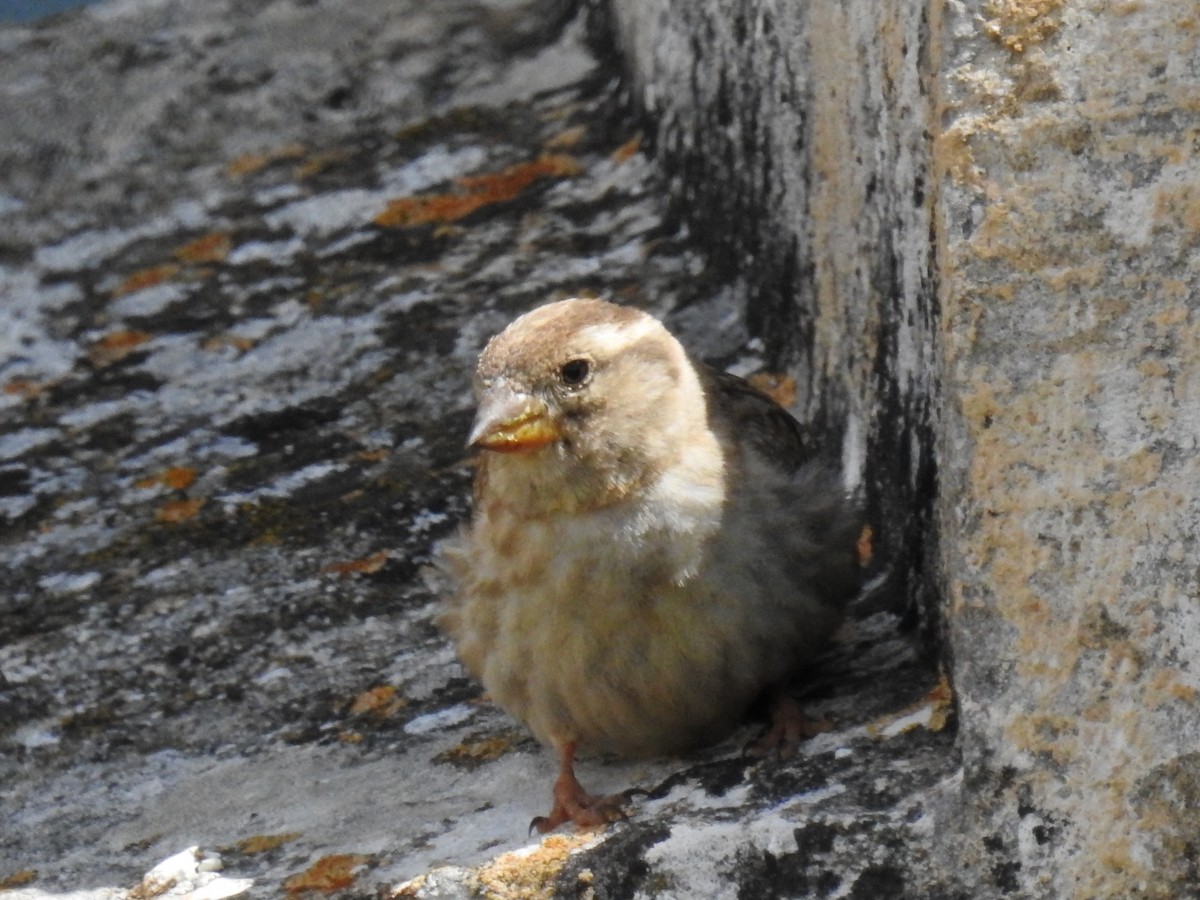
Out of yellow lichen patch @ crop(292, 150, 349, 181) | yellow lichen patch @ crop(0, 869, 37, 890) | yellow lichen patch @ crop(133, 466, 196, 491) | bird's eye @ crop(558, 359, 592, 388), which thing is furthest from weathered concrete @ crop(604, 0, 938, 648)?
yellow lichen patch @ crop(0, 869, 37, 890)

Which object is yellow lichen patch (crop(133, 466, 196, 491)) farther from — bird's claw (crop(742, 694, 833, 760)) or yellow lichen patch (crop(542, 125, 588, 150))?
bird's claw (crop(742, 694, 833, 760))

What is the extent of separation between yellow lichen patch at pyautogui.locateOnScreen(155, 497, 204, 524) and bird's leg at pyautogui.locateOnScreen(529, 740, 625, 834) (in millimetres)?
1192

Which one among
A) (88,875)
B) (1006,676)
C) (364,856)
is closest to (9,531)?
(88,875)

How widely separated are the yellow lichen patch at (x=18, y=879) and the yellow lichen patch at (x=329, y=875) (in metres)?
0.46

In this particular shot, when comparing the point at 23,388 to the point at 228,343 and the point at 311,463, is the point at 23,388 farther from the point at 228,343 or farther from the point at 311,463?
the point at 311,463

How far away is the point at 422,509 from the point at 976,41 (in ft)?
5.61

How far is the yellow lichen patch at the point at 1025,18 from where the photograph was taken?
6.60 feet

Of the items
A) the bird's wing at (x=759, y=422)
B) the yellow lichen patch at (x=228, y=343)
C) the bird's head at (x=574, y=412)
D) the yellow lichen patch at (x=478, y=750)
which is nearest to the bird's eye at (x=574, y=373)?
the bird's head at (x=574, y=412)

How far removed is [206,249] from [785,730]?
2.41 metres

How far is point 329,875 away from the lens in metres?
2.35

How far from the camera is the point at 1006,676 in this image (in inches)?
80.7

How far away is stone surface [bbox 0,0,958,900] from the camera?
2332 millimetres

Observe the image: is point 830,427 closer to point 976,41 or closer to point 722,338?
point 722,338

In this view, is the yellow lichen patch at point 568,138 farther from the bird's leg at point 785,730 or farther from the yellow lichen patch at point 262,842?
the yellow lichen patch at point 262,842
